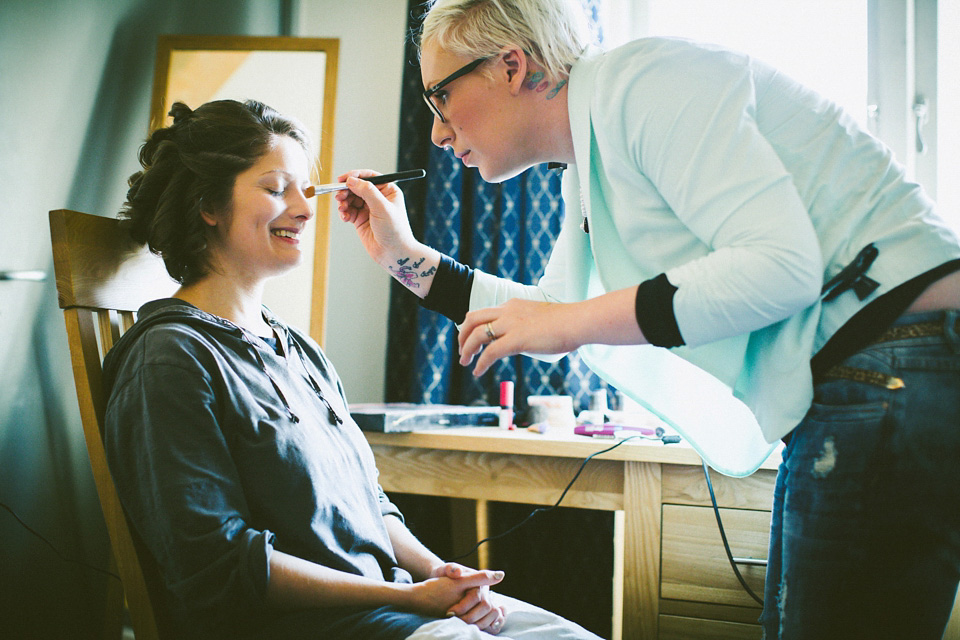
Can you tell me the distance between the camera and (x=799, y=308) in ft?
2.16

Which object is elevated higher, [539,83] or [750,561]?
[539,83]

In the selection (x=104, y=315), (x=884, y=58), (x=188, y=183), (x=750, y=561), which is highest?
(x=884, y=58)

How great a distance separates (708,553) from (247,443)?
0.98 meters

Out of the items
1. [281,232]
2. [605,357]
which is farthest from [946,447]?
[281,232]

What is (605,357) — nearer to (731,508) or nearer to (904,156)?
(731,508)

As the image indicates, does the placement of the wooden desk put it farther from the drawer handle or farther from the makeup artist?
the makeup artist

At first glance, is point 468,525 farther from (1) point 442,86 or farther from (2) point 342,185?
(1) point 442,86

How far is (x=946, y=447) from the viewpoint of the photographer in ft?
2.07

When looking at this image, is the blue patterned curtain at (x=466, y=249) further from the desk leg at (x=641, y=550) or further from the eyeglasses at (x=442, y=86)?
the eyeglasses at (x=442, y=86)

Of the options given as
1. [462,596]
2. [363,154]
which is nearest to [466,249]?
[363,154]

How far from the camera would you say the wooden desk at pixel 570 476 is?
1.33 meters

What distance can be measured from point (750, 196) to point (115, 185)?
1625mm

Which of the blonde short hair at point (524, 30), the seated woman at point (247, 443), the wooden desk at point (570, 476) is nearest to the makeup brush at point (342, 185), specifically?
the seated woman at point (247, 443)

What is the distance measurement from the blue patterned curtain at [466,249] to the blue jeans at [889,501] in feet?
4.19
